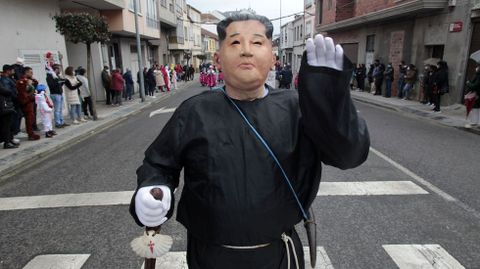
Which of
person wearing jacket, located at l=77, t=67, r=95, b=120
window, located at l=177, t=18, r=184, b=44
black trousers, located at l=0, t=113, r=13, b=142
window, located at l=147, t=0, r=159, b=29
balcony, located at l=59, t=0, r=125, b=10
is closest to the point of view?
black trousers, located at l=0, t=113, r=13, b=142

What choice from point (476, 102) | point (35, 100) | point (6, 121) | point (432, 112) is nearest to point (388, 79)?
point (432, 112)

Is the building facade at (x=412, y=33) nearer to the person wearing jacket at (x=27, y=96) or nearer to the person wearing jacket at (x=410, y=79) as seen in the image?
the person wearing jacket at (x=410, y=79)

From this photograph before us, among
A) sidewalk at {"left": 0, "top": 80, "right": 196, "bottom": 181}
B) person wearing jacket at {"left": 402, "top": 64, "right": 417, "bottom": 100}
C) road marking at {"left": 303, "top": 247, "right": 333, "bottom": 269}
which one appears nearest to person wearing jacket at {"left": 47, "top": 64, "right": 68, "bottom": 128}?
sidewalk at {"left": 0, "top": 80, "right": 196, "bottom": 181}

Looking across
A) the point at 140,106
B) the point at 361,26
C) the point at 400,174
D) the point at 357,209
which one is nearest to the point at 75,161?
the point at 357,209

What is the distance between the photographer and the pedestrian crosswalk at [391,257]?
3195mm

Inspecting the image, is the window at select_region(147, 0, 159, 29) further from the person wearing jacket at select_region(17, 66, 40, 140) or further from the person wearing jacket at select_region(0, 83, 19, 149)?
the person wearing jacket at select_region(0, 83, 19, 149)

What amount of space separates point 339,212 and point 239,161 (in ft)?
10.2

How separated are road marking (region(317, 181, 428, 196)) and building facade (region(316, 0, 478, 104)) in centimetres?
928

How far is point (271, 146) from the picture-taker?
155 cm

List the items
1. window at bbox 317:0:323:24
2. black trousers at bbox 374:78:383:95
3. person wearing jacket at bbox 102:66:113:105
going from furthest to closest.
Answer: window at bbox 317:0:323:24, black trousers at bbox 374:78:383:95, person wearing jacket at bbox 102:66:113:105

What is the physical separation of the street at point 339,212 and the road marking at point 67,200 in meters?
0.01

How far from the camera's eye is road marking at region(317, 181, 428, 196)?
4922mm

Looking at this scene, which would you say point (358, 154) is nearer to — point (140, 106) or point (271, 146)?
point (271, 146)

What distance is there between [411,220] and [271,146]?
321cm
